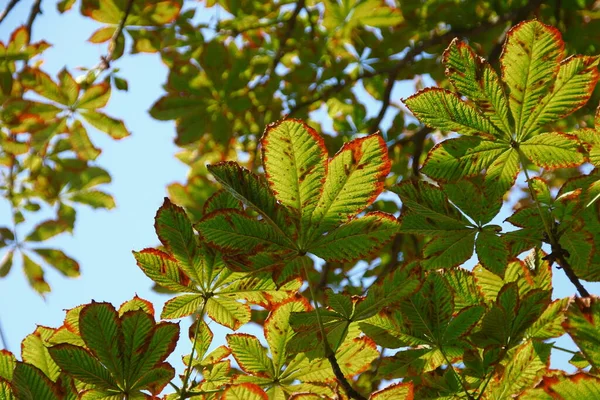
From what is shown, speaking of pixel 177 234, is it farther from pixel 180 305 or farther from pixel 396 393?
pixel 396 393

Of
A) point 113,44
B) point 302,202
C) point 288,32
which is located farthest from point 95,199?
point 302,202

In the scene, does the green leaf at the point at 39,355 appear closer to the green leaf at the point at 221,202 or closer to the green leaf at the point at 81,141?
the green leaf at the point at 221,202

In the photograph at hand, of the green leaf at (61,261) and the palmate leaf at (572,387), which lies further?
the green leaf at (61,261)

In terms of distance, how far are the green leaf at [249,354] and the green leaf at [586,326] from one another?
383mm

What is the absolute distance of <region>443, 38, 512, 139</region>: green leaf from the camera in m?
0.65

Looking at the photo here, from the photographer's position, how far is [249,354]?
752 mm

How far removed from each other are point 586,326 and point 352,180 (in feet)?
0.83

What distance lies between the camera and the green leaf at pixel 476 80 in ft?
2.12

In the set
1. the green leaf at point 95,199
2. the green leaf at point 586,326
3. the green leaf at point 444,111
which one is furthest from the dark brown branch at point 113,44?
the green leaf at point 586,326

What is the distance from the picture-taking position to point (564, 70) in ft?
2.11

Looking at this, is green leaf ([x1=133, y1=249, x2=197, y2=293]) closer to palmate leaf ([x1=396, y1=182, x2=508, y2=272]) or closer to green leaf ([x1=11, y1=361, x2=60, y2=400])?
green leaf ([x1=11, y1=361, x2=60, y2=400])

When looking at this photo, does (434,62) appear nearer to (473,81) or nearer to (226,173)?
(473,81)

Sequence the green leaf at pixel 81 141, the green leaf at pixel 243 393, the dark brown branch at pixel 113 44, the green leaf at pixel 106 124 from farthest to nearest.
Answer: the green leaf at pixel 81 141 < the green leaf at pixel 106 124 < the dark brown branch at pixel 113 44 < the green leaf at pixel 243 393

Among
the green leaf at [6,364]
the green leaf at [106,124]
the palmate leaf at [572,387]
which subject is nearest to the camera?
the palmate leaf at [572,387]
